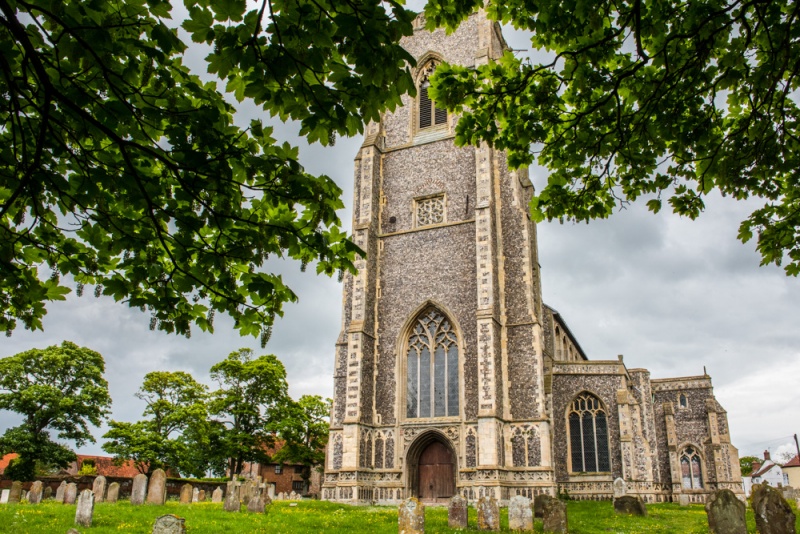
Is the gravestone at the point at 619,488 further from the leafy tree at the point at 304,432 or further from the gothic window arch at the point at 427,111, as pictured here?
the leafy tree at the point at 304,432

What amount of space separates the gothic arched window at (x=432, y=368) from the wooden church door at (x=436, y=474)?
53.0 inches

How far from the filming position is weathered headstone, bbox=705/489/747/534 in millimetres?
11344

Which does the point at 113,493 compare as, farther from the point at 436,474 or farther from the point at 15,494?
the point at 436,474

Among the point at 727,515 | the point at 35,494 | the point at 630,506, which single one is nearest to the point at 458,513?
the point at 727,515

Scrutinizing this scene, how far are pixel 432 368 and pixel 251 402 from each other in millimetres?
16985

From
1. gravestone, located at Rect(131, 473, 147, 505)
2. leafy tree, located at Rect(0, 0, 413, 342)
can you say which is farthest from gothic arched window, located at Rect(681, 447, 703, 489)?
leafy tree, located at Rect(0, 0, 413, 342)

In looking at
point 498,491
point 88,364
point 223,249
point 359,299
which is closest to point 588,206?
point 223,249

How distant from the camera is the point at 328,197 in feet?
15.4

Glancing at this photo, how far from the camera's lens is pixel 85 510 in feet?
38.9

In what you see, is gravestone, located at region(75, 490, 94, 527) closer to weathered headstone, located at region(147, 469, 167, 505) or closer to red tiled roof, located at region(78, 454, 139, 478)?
weathered headstone, located at region(147, 469, 167, 505)

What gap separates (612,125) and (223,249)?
4.03 m

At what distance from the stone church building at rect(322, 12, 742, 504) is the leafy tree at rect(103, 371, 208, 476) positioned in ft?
44.7

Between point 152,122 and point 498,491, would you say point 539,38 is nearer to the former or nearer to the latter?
point 152,122

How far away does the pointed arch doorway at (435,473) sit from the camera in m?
21.1
